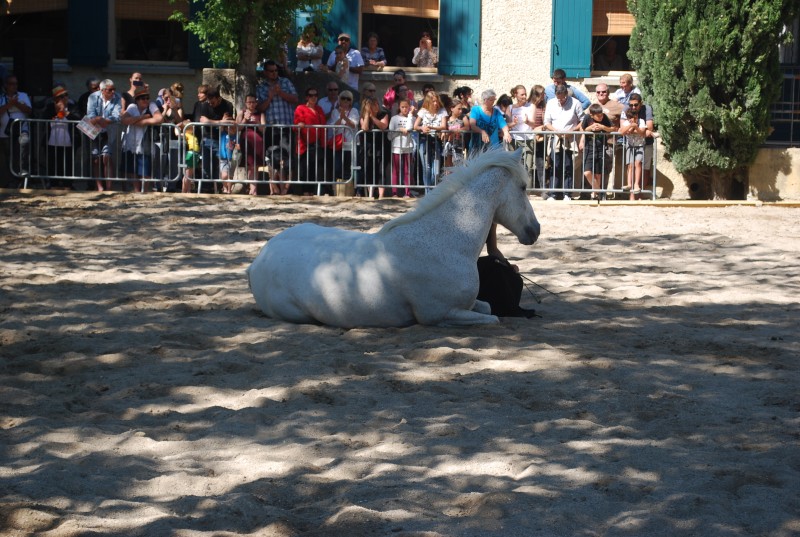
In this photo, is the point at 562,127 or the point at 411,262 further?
the point at 562,127

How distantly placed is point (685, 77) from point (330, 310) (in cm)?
1125

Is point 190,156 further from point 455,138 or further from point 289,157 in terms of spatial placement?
point 455,138

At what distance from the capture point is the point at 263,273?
909cm

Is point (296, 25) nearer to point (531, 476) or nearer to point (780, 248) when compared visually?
point (780, 248)

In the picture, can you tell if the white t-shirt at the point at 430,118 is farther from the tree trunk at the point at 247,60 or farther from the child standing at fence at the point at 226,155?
the tree trunk at the point at 247,60

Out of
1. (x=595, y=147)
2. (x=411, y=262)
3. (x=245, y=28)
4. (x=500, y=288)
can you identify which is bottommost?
(x=500, y=288)

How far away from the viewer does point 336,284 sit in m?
8.67

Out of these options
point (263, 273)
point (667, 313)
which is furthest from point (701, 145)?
point (263, 273)

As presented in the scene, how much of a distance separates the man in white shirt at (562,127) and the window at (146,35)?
7.51m

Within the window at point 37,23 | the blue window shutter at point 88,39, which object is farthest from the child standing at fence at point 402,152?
the window at point 37,23

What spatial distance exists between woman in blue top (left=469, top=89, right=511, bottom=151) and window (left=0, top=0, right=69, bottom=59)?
27.8 ft

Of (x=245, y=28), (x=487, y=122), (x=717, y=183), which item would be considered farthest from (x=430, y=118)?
(x=717, y=183)

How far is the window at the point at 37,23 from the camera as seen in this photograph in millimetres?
21875

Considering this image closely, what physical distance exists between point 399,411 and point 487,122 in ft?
37.7
